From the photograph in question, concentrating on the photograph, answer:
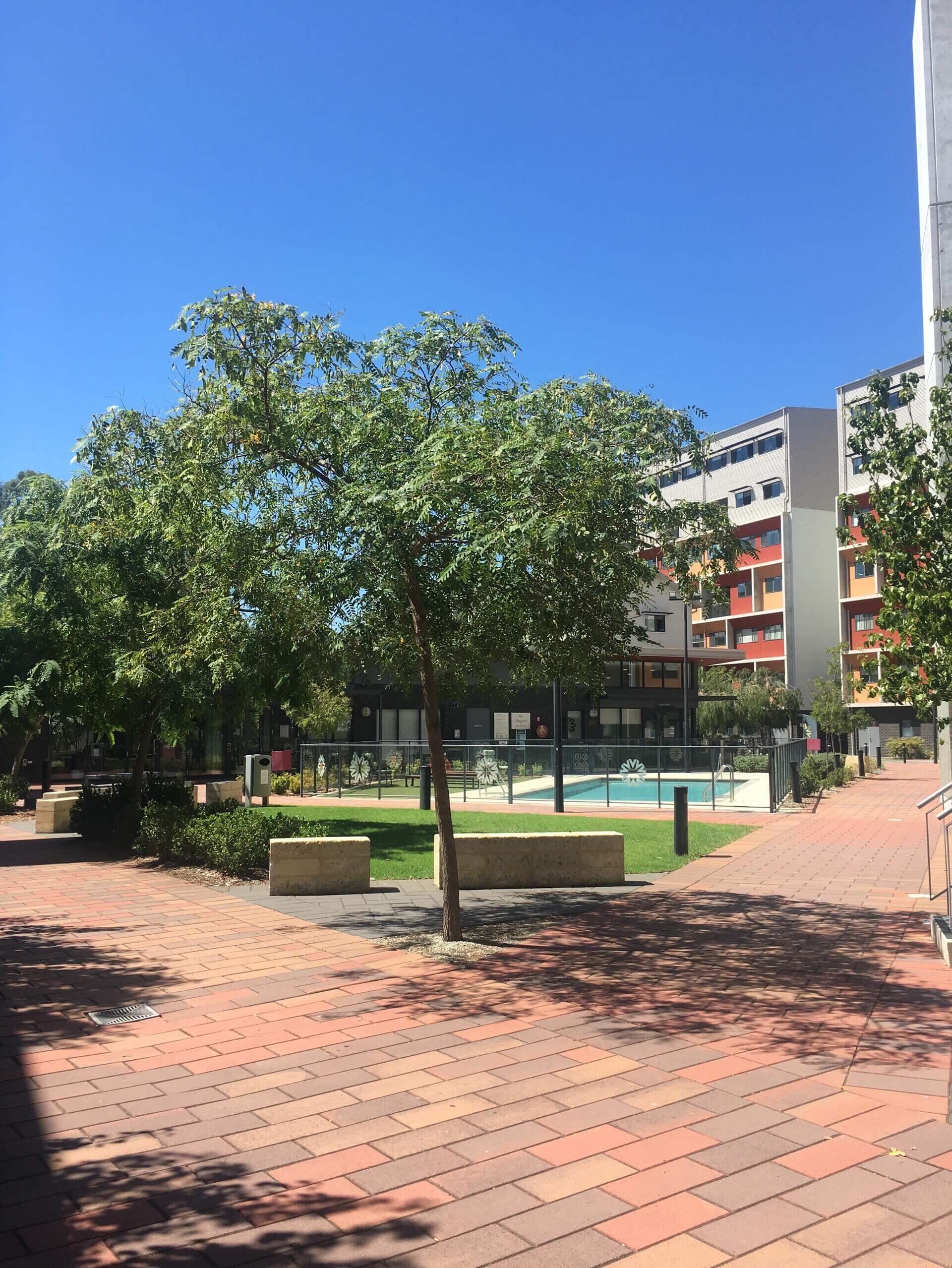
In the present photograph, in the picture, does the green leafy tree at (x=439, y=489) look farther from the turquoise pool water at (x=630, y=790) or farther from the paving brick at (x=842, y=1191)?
the turquoise pool water at (x=630, y=790)

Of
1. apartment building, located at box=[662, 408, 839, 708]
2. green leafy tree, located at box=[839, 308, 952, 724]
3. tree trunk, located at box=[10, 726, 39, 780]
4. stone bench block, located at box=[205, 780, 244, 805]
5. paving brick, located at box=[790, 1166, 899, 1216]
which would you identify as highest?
apartment building, located at box=[662, 408, 839, 708]

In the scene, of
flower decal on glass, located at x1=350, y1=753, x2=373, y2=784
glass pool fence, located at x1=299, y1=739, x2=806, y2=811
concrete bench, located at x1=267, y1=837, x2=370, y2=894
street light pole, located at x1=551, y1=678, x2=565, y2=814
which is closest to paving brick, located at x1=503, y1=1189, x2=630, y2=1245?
concrete bench, located at x1=267, y1=837, x2=370, y2=894

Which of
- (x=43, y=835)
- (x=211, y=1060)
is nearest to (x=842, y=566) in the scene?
(x=43, y=835)

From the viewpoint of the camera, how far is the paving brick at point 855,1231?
3.67m

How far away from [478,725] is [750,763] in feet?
69.6

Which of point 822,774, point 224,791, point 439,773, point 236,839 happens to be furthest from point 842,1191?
point 822,774

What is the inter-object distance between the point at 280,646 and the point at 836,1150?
24.6 feet

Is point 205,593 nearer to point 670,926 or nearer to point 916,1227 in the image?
point 670,926

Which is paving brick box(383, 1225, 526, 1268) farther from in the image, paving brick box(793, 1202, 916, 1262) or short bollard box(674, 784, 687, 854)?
short bollard box(674, 784, 687, 854)

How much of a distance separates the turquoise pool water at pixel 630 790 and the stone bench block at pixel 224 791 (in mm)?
6806

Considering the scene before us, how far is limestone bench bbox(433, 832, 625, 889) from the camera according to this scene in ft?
39.1

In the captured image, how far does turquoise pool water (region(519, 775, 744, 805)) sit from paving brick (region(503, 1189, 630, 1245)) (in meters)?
20.8

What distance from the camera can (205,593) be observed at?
9430mm

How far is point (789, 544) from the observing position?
221ft
